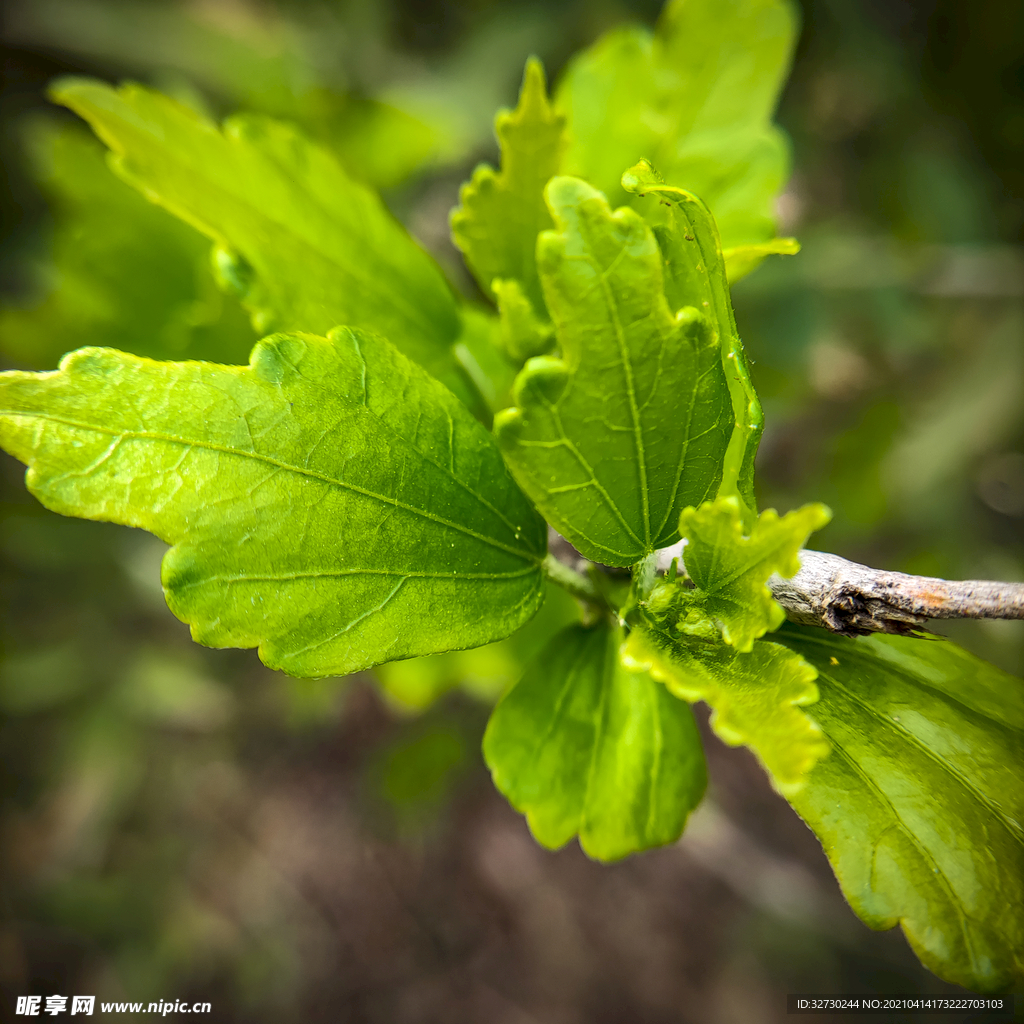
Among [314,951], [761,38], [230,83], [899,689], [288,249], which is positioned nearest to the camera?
[899,689]

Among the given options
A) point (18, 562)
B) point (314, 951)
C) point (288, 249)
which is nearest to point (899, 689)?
point (288, 249)

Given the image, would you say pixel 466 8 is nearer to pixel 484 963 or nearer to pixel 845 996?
pixel 484 963

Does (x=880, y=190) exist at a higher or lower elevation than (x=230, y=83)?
higher

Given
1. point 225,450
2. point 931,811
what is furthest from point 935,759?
point 225,450

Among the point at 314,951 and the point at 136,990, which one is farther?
the point at 314,951

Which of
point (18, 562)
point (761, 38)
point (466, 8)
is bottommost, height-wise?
point (18, 562)
